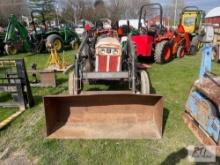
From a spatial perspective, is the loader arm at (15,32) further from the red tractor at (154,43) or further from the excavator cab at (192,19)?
the excavator cab at (192,19)

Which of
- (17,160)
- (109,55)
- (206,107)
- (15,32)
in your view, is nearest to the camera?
(17,160)

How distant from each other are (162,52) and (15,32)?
268 inches

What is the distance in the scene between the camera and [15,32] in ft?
33.5

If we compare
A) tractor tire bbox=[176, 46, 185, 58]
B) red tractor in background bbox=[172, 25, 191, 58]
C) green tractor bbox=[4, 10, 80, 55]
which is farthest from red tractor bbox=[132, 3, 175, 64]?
green tractor bbox=[4, 10, 80, 55]

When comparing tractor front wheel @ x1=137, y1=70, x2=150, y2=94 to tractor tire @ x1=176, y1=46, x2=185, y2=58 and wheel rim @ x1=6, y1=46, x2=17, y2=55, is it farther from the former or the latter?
wheel rim @ x1=6, y1=46, x2=17, y2=55

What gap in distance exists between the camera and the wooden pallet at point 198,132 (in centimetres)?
286

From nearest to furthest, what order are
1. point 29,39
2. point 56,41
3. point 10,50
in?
point 29,39 < point 10,50 < point 56,41

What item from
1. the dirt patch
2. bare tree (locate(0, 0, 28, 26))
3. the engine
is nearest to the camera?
the dirt patch

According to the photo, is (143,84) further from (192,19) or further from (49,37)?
(192,19)

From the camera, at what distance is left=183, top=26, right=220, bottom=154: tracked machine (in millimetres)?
2865

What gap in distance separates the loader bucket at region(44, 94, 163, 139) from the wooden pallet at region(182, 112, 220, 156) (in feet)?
1.81

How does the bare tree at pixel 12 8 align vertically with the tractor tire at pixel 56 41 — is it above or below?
above

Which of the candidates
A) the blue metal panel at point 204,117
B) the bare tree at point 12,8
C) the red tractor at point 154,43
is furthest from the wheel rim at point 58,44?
the bare tree at point 12,8

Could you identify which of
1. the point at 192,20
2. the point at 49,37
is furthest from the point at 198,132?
the point at 49,37
